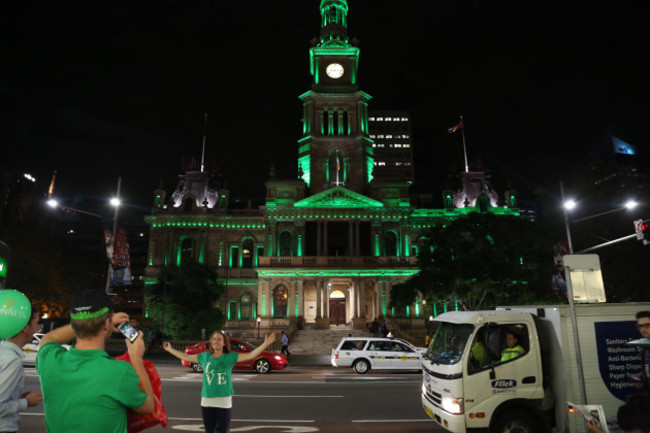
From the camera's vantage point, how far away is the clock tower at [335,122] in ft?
167

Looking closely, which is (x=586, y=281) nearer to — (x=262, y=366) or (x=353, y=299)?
(x=262, y=366)

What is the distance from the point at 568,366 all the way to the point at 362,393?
749 cm

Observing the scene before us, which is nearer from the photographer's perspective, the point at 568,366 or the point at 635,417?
the point at 635,417

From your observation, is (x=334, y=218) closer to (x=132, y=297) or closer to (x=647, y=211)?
(x=647, y=211)

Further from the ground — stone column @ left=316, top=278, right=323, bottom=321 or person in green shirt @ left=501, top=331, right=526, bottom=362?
stone column @ left=316, top=278, right=323, bottom=321

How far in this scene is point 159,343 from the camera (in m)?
33.6

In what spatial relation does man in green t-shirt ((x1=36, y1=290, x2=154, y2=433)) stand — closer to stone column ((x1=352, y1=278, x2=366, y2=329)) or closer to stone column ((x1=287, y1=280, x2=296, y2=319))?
stone column ((x1=352, y1=278, x2=366, y2=329))

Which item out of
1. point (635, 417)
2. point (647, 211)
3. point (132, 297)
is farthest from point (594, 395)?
point (132, 297)

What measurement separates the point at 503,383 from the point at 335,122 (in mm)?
48457

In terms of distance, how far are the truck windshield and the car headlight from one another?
0.63 m

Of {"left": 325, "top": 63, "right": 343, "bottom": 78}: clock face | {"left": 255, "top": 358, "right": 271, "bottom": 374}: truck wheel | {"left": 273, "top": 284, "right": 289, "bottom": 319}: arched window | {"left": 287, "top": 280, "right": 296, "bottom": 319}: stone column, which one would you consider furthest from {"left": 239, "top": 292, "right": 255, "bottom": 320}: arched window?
{"left": 325, "top": 63, "right": 343, "bottom": 78}: clock face

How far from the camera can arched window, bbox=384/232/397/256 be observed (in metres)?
48.6

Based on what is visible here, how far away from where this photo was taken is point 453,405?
24.6 feet

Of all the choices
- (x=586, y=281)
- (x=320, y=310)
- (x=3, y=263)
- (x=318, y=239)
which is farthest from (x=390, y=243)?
(x=3, y=263)
